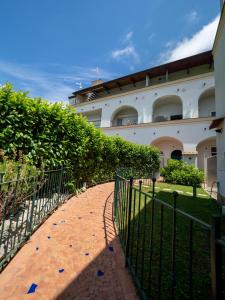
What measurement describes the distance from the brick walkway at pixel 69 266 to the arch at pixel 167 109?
1972cm

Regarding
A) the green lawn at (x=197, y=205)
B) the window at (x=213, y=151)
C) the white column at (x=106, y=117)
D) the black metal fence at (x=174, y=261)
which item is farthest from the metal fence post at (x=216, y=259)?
the white column at (x=106, y=117)

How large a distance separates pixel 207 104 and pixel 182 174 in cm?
1090

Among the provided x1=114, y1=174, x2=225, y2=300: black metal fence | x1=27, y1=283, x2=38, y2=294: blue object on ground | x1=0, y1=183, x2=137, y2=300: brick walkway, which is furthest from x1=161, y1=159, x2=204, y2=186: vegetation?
x1=27, y1=283, x2=38, y2=294: blue object on ground

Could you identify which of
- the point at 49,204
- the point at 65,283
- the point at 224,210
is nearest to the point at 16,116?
the point at 49,204

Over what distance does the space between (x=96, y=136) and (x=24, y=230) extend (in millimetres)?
4874

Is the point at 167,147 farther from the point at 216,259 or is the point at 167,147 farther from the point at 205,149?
the point at 216,259

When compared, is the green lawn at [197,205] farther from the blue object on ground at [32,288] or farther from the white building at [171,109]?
the white building at [171,109]

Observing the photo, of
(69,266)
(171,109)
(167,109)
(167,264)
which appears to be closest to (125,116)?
(167,109)

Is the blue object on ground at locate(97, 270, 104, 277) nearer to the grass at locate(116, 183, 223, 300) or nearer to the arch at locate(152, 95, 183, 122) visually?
the grass at locate(116, 183, 223, 300)

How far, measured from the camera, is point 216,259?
983mm

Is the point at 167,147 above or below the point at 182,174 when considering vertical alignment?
above

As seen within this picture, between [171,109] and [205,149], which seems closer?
[205,149]

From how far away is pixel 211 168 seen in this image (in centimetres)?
949

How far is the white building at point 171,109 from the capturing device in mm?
17109
